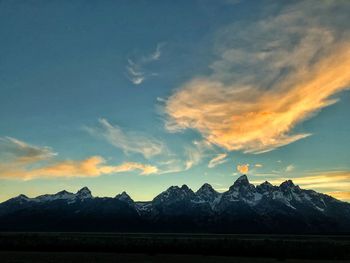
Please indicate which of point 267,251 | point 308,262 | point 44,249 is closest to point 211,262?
point 308,262

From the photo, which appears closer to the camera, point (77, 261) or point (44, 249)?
point (77, 261)

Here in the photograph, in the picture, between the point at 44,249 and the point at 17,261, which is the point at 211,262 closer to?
the point at 17,261

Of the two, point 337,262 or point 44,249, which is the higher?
point 44,249

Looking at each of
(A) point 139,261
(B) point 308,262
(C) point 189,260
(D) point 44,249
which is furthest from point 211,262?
(D) point 44,249

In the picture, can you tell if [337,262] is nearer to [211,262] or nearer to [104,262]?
[211,262]

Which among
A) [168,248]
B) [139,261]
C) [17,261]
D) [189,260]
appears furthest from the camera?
[168,248]

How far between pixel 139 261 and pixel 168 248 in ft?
117

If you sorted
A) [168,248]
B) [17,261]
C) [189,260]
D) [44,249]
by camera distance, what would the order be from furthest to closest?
[168,248]
[44,249]
[189,260]
[17,261]

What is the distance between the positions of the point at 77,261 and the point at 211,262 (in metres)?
25.1

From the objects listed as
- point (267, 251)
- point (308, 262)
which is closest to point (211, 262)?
point (308, 262)

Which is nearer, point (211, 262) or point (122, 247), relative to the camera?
point (211, 262)

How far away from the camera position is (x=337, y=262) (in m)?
81.7

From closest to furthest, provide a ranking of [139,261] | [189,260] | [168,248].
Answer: [139,261]
[189,260]
[168,248]

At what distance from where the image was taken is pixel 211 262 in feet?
267
